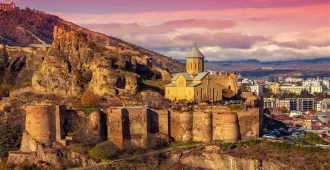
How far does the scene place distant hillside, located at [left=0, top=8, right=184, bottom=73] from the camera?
10462 centimetres

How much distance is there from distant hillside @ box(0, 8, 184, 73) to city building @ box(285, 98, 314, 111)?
19.1 m

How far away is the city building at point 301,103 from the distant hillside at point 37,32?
1914 cm

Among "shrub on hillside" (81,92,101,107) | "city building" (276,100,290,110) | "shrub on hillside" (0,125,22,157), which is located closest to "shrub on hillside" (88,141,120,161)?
"shrub on hillside" (81,92,101,107)

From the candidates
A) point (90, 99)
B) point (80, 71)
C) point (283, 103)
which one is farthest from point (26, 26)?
point (90, 99)

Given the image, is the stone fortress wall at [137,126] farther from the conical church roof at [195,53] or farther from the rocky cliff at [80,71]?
the conical church roof at [195,53]

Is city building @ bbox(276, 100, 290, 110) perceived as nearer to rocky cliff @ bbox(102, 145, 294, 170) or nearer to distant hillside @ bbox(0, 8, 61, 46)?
distant hillside @ bbox(0, 8, 61, 46)

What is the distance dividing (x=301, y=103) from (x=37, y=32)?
156ft

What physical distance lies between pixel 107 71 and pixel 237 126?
11.2 m

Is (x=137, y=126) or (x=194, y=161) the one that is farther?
(x=137, y=126)

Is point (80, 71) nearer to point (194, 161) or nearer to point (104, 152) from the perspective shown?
point (104, 152)

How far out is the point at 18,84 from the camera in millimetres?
54406

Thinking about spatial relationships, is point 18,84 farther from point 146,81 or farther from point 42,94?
point 146,81

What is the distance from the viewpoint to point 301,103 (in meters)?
104

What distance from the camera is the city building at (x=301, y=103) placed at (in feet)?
337
